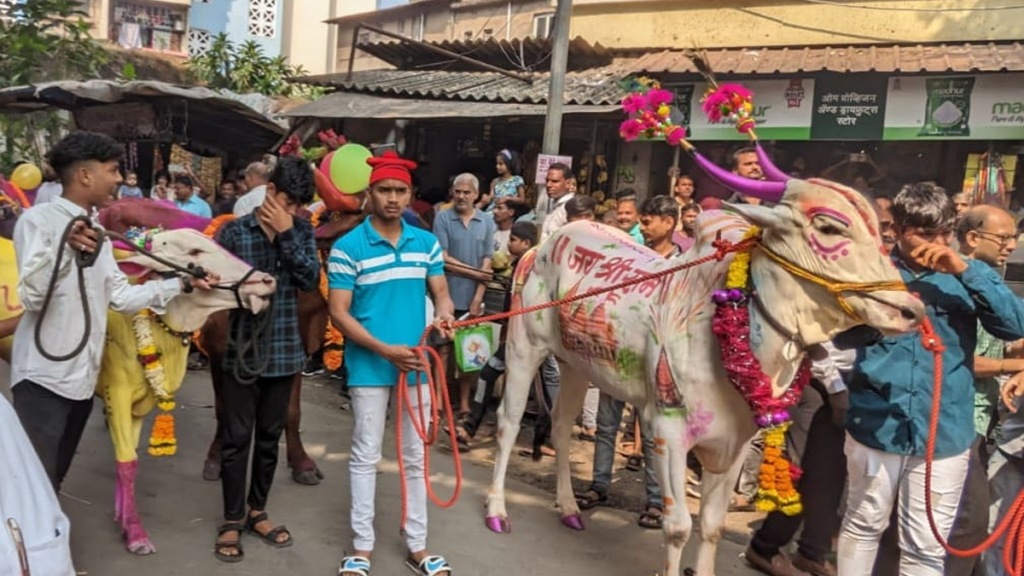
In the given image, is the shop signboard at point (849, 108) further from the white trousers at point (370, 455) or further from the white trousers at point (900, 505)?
the white trousers at point (370, 455)

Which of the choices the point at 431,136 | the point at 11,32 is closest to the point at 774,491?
the point at 431,136

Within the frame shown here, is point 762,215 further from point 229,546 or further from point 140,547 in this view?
point 140,547

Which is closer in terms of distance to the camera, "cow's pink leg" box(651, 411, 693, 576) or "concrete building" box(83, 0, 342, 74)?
"cow's pink leg" box(651, 411, 693, 576)

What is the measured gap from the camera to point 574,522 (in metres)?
4.73

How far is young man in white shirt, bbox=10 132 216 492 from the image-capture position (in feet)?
10.7

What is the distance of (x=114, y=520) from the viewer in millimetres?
4281

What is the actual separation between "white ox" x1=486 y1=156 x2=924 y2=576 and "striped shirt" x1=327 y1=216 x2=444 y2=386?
3.29ft

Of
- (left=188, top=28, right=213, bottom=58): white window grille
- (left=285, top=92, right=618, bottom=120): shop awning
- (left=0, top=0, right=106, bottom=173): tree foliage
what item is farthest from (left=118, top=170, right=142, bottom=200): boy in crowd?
(left=188, top=28, right=213, bottom=58): white window grille

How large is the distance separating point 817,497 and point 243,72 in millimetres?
19008

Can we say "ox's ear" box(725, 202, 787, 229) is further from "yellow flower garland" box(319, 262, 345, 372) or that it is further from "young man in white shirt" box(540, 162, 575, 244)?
"young man in white shirt" box(540, 162, 575, 244)

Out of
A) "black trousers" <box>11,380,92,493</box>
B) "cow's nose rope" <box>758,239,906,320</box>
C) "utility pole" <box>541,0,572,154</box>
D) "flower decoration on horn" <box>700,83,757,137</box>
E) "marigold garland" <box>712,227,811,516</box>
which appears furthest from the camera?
"utility pole" <box>541,0,572,154</box>

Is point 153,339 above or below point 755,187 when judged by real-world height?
below

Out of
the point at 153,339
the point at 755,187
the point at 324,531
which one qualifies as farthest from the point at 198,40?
the point at 755,187

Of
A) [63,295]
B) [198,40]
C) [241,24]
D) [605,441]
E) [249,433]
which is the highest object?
[241,24]
